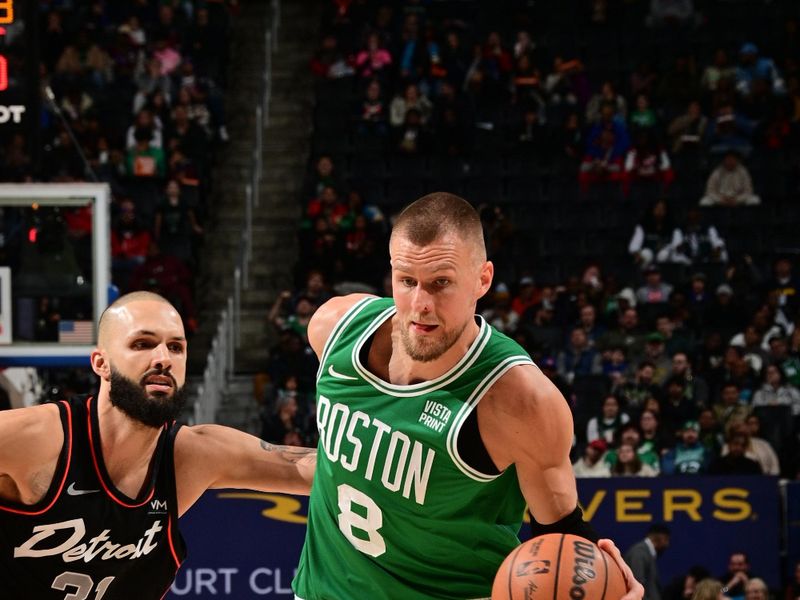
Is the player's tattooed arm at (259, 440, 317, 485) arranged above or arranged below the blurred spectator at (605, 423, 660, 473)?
above

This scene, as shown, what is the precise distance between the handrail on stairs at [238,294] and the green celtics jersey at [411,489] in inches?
317

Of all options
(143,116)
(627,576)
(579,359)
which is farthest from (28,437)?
(143,116)

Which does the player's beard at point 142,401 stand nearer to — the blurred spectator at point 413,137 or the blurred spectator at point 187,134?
the blurred spectator at point 187,134

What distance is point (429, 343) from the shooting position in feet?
14.5

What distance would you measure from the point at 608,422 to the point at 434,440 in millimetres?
7687

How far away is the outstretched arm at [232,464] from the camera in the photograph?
5277 millimetres

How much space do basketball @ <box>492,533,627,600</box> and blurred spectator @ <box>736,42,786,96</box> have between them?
12.8 metres

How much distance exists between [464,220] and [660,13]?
1364 centimetres

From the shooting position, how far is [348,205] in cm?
1484

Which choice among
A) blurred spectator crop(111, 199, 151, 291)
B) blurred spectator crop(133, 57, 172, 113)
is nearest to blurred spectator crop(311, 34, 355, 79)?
blurred spectator crop(133, 57, 172, 113)

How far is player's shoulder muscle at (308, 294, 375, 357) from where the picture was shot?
16.5 ft

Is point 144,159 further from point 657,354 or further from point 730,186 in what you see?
point 730,186

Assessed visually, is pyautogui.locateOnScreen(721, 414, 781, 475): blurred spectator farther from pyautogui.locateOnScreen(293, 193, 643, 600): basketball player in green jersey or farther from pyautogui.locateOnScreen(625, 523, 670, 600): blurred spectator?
pyautogui.locateOnScreen(293, 193, 643, 600): basketball player in green jersey

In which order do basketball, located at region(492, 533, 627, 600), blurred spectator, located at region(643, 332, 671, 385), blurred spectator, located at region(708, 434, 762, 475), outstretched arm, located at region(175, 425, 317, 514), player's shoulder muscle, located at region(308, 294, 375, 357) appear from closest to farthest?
basketball, located at region(492, 533, 627, 600) < player's shoulder muscle, located at region(308, 294, 375, 357) < outstretched arm, located at region(175, 425, 317, 514) < blurred spectator, located at region(708, 434, 762, 475) < blurred spectator, located at region(643, 332, 671, 385)
